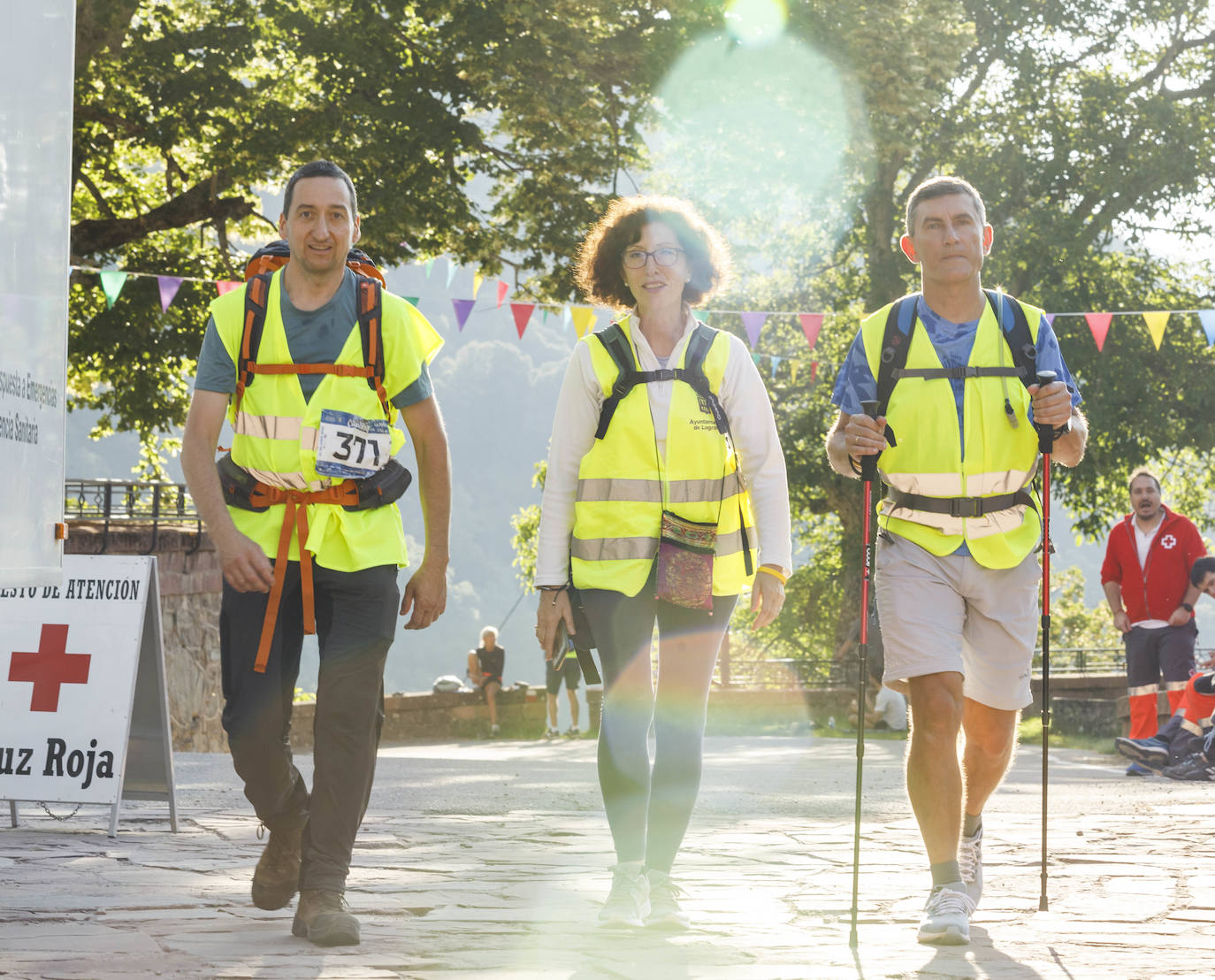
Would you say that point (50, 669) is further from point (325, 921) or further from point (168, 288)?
point (168, 288)

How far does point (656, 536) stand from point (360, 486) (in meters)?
0.85

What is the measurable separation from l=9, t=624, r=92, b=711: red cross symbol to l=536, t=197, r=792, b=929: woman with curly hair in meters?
3.00

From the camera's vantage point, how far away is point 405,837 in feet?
22.5

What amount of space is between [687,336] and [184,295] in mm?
19409

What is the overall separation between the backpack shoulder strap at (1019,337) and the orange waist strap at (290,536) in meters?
1.93

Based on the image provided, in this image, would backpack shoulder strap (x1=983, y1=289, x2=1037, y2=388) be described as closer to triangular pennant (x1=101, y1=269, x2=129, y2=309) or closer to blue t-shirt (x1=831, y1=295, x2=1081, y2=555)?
blue t-shirt (x1=831, y1=295, x2=1081, y2=555)

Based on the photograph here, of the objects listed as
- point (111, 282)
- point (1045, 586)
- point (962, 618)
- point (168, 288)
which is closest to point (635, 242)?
point (962, 618)

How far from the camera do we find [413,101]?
757 inches

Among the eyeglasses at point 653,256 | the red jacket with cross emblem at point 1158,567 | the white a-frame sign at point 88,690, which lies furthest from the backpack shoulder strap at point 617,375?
the red jacket with cross emblem at point 1158,567

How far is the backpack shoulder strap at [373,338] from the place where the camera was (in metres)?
4.45

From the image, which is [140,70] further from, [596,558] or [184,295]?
[596,558]

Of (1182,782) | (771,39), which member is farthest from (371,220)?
(1182,782)

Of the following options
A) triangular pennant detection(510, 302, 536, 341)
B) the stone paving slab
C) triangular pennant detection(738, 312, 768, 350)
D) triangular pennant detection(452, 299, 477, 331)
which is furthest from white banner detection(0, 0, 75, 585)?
triangular pennant detection(738, 312, 768, 350)

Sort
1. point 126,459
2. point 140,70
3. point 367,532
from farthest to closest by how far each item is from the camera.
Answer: point 126,459
point 140,70
point 367,532
